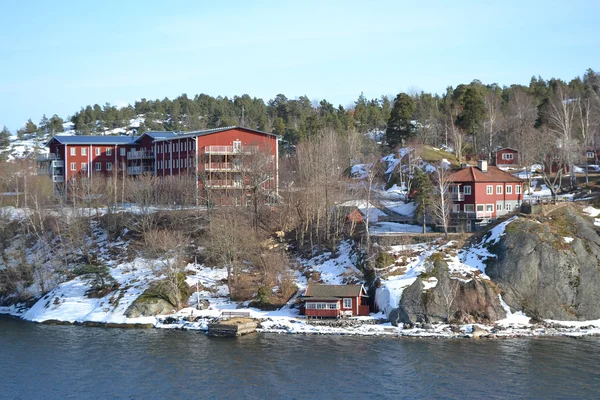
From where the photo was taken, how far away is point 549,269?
47500 mm

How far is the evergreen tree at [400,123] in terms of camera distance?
89250 millimetres

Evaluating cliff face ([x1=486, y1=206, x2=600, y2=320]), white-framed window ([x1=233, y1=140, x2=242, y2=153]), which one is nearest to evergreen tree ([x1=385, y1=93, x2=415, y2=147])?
white-framed window ([x1=233, y1=140, x2=242, y2=153])

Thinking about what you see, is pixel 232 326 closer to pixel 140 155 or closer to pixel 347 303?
pixel 347 303

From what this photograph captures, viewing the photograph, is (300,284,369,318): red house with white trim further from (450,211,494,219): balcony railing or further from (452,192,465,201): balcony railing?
(452,192,465,201): balcony railing

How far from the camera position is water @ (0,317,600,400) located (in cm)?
3206

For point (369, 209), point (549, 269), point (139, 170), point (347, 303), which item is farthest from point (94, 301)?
point (549, 269)

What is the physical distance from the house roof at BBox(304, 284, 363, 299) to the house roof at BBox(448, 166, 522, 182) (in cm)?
1757

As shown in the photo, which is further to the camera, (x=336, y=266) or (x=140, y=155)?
(x=140, y=155)

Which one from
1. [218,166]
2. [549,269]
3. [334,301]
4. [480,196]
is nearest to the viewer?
[334,301]

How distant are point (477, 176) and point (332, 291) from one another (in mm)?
20514

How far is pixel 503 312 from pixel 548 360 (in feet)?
31.9

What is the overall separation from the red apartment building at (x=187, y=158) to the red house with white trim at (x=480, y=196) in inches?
721

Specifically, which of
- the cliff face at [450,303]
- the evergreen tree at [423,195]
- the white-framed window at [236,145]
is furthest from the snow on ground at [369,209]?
the cliff face at [450,303]

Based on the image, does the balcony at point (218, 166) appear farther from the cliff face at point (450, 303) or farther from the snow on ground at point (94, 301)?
the cliff face at point (450, 303)
